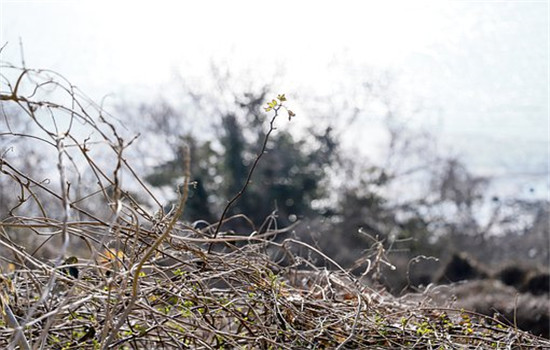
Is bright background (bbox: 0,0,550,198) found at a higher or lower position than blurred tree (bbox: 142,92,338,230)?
higher

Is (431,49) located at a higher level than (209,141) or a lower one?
higher

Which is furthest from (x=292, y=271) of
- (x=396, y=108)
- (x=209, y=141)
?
(x=209, y=141)

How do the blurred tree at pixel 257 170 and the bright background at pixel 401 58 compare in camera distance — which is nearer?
the bright background at pixel 401 58

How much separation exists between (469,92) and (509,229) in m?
4.30

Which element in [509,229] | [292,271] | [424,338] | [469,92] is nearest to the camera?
[424,338]

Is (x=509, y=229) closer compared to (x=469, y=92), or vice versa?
(x=469, y=92)

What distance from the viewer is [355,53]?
8.03 m

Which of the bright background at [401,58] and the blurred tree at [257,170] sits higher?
the bright background at [401,58]

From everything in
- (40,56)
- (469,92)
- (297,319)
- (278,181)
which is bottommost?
(278,181)

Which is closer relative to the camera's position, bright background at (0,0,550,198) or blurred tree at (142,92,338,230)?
bright background at (0,0,550,198)

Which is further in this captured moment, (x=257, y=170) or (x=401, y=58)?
(x=257, y=170)

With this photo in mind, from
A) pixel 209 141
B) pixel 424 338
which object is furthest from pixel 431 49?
pixel 209 141

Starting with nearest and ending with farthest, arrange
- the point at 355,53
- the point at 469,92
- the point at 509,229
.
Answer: the point at 469,92
the point at 355,53
the point at 509,229

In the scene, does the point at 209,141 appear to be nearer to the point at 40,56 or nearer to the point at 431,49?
the point at 431,49
